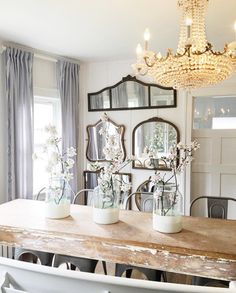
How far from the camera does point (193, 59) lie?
1.91 meters

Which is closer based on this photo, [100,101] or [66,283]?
[66,283]

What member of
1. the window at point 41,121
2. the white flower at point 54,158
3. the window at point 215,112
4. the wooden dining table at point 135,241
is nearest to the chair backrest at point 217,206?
the wooden dining table at point 135,241

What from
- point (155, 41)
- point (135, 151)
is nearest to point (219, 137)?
point (135, 151)

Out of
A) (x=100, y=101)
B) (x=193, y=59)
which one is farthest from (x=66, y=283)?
(x=100, y=101)

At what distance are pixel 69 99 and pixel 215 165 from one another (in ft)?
7.16

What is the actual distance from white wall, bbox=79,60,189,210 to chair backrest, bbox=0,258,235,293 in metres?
3.16

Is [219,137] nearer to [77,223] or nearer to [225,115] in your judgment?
[225,115]

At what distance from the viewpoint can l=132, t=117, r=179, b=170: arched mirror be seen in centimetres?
395

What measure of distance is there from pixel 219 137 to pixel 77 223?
2541 millimetres

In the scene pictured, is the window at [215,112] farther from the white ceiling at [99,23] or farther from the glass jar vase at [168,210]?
the glass jar vase at [168,210]

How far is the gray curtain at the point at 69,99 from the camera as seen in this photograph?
403 centimetres

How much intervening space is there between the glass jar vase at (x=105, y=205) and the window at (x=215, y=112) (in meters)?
2.36

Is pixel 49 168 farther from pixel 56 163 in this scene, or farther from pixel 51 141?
pixel 51 141

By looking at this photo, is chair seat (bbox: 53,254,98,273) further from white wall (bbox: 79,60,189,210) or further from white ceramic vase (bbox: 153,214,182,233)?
white wall (bbox: 79,60,189,210)
